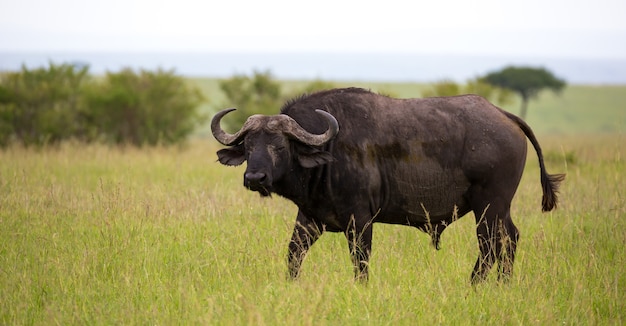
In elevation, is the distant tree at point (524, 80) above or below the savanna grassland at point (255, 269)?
below

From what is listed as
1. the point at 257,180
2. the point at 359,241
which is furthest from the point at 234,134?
the point at 359,241

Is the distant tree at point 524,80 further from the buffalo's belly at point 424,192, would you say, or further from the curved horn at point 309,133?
the curved horn at point 309,133

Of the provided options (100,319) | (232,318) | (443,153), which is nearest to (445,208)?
(443,153)

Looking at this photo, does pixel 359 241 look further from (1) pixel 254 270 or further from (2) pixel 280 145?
(2) pixel 280 145

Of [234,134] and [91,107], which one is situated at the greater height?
[234,134]

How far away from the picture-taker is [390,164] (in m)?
7.52

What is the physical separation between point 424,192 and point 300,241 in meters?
1.34

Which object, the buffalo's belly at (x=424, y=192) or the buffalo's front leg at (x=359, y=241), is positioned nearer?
the buffalo's front leg at (x=359, y=241)

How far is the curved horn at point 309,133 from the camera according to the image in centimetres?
702

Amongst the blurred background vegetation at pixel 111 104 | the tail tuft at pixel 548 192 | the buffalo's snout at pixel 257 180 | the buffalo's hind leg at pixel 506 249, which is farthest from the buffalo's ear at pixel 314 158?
the blurred background vegetation at pixel 111 104

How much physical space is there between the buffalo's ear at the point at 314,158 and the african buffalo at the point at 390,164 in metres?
0.02

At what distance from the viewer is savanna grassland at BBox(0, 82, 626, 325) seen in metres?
6.01

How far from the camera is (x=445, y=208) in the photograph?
25.3 feet

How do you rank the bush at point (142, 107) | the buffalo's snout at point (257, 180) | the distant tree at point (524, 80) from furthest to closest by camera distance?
the distant tree at point (524, 80) → the bush at point (142, 107) → the buffalo's snout at point (257, 180)
